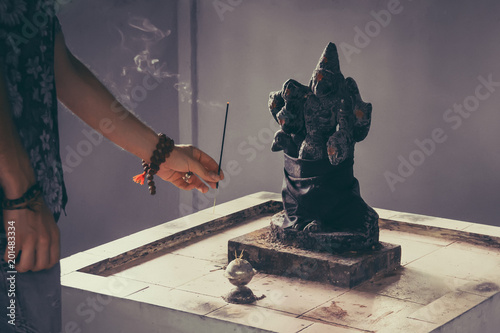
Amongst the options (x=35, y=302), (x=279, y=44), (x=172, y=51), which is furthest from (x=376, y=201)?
(x=35, y=302)

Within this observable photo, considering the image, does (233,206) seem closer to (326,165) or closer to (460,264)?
(326,165)

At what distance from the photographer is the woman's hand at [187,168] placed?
8.23 ft

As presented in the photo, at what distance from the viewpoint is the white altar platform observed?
3.76 metres

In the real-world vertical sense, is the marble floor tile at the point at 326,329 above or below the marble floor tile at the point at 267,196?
below

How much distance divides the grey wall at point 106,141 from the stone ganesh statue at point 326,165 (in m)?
2.67

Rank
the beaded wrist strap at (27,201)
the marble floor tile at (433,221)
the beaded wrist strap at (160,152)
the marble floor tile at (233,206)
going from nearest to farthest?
the beaded wrist strap at (27,201)
the beaded wrist strap at (160,152)
the marble floor tile at (433,221)
the marble floor tile at (233,206)

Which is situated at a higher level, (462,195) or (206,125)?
(206,125)

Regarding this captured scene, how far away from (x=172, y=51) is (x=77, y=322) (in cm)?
407

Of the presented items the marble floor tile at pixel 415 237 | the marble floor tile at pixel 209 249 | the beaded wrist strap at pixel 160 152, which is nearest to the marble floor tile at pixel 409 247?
the marble floor tile at pixel 415 237

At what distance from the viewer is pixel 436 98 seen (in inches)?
255

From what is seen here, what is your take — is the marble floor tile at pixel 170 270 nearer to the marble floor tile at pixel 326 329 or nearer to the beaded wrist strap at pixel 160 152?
the marble floor tile at pixel 326 329

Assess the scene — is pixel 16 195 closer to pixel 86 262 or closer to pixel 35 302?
pixel 35 302

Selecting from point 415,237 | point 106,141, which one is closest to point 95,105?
point 415,237

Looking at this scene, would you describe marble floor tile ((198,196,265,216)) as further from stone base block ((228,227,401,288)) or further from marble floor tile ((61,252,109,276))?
marble floor tile ((61,252,109,276))
